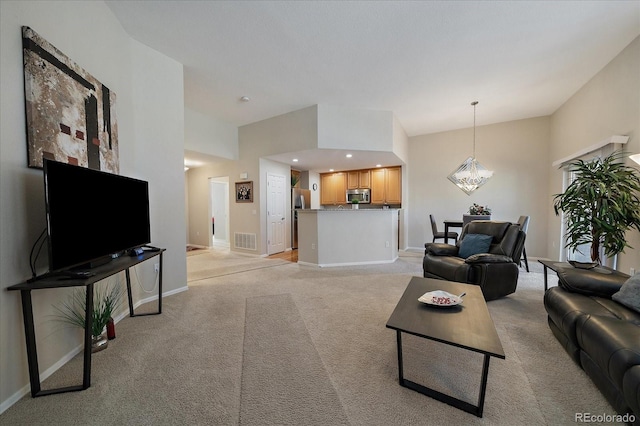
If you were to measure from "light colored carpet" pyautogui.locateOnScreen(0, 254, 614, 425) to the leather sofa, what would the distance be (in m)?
0.12

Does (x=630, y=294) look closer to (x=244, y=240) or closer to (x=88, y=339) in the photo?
(x=88, y=339)

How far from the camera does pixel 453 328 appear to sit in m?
1.50

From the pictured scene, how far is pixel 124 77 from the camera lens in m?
2.76

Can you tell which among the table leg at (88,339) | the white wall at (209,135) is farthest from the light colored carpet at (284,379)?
the white wall at (209,135)

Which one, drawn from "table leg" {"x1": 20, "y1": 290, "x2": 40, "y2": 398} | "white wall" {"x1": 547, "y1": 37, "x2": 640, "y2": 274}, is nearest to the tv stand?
"table leg" {"x1": 20, "y1": 290, "x2": 40, "y2": 398}

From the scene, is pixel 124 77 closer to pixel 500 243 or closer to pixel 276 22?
pixel 276 22

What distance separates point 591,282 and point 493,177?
443cm

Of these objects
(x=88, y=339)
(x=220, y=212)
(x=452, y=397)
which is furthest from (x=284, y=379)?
(x=220, y=212)

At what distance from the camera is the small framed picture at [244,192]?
5.84 meters

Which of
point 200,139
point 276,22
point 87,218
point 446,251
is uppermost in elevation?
point 276,22

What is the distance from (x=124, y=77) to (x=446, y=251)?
14.9 feet

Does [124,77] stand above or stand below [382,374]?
above

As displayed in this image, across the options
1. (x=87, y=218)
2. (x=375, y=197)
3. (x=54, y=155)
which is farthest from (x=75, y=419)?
(x=375, y=197)

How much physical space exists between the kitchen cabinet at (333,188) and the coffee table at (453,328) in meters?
5.58
